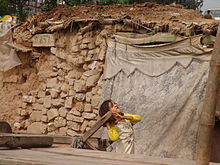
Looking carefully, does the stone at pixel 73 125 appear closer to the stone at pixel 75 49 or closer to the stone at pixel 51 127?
the stone at pixel 51 127

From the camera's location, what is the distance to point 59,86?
7.39m

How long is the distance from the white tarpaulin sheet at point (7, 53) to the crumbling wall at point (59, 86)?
16 cm

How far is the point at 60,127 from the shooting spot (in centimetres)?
726

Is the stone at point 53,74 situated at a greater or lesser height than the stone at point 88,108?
greater

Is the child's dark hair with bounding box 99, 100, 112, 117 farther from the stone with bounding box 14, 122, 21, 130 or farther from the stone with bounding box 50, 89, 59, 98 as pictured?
the stone with bounding box 14, 122, 21, 130

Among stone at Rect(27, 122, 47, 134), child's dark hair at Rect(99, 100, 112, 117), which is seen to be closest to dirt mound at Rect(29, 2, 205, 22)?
stone at Rect(27, 122, 47, 134)

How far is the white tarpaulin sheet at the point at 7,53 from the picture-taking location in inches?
324

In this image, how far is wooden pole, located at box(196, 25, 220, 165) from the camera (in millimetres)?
2260

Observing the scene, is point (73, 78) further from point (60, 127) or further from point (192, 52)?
point (192, 52)

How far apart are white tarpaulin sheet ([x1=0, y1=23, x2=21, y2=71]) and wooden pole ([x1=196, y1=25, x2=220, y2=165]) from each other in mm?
6399

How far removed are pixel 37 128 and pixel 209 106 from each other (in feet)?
18.9

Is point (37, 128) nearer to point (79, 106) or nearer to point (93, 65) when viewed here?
point (79, 106)

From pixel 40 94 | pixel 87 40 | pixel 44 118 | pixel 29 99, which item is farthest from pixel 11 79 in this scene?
pixel 87 40

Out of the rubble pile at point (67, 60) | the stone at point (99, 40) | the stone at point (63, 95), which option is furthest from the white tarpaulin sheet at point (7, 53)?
the stone at point (99, 40)
